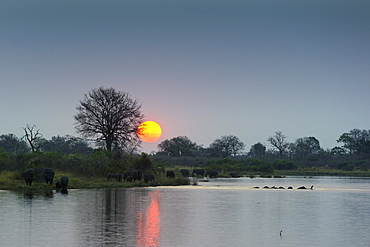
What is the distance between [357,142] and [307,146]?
790 inches

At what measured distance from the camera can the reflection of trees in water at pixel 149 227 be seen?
771 inches

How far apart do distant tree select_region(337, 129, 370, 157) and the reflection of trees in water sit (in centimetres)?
14069

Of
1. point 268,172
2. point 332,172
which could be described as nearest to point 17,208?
point 268,172

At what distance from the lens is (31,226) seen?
22.9 metres

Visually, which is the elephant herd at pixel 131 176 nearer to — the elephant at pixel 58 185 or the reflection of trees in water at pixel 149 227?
the elephant at pixel 58 185

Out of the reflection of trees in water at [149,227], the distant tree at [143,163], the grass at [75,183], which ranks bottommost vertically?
the reflection of trees in water at [149,227]

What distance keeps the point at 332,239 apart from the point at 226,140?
16694 cm

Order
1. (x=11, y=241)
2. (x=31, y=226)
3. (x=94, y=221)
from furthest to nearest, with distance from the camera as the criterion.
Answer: (x=94, y=221), (x=31, y=226), (x=11, y=241)

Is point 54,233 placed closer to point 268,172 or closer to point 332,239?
point 332,239

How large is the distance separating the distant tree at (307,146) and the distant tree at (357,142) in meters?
10.6

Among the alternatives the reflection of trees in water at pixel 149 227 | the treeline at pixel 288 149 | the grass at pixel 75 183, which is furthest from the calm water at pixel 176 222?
the treeline at pixel 288 149

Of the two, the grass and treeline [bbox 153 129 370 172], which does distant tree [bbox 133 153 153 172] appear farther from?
treeline [bbox 153 129 370 172]

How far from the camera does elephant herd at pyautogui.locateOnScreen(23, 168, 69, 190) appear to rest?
44469 millimetres

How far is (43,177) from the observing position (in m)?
48.0
